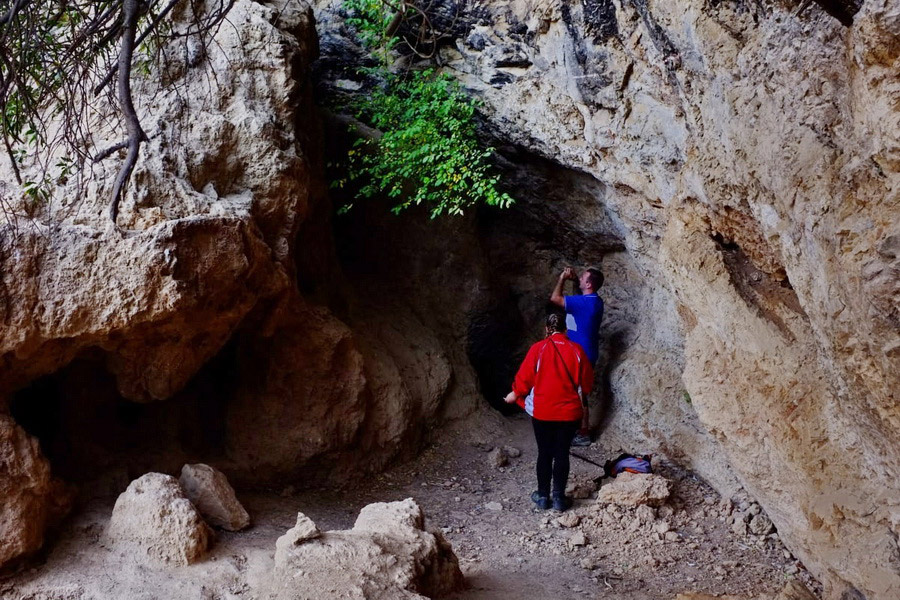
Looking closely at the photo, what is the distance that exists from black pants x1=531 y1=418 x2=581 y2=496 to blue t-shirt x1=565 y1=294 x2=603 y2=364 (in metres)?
1.19

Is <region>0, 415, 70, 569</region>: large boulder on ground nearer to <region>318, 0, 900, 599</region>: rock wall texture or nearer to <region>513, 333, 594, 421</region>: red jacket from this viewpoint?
<region>513, 333, 594, 421</region>: red jacket

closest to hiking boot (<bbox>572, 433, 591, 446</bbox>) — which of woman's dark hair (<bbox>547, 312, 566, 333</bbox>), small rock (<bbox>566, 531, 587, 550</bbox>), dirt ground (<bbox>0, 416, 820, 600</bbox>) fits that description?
dirt ground (<bbox>0, 416, 820, 600</bbox>)

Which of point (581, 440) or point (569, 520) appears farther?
point (581, 440)

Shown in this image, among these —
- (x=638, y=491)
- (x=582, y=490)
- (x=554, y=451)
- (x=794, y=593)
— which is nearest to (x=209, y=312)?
(x=554, y=451)

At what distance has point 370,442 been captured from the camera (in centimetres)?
592

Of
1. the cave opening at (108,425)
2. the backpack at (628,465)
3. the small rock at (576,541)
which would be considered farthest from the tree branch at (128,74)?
the backpack at (628,465)

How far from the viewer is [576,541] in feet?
16.3

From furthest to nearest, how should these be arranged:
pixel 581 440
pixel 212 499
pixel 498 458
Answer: pixel 581 440, pixel 498 458, pixel 212 499

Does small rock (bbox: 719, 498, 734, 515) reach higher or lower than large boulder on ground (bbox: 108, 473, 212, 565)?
lower

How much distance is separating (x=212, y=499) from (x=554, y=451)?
7.92ft

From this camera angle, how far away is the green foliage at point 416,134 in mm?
5754

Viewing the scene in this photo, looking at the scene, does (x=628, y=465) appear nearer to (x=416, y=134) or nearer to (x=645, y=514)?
(x=645, y=514)

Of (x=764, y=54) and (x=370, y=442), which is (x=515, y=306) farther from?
(x=764, y=54)

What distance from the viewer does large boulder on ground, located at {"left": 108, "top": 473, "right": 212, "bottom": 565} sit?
3889 millimetres
